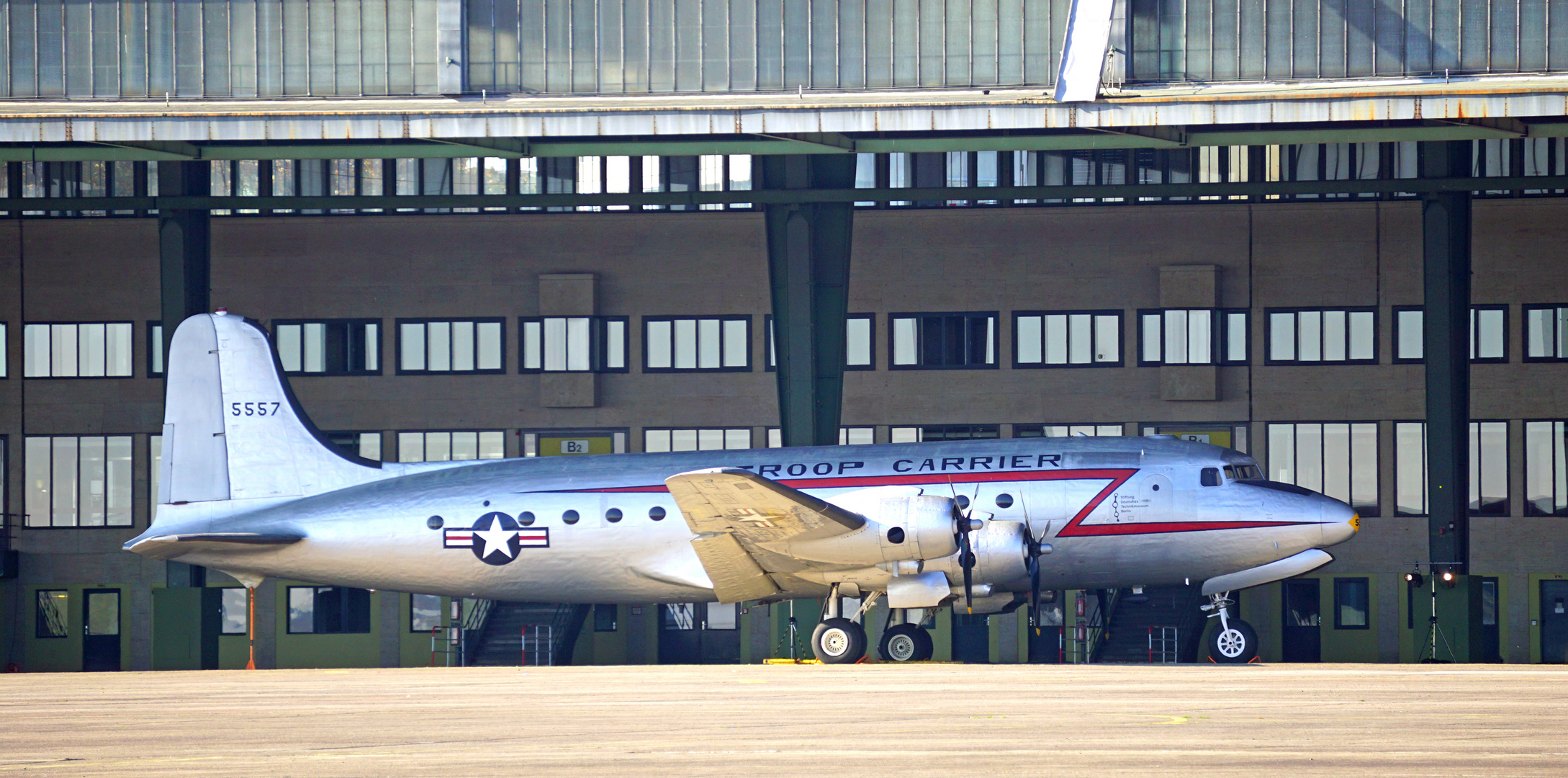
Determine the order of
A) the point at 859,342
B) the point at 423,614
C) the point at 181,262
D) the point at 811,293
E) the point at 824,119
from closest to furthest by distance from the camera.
Answer: the point at 824,119
the point at 811,293
the point at 181,262
the point at 859,342
the point at 423,614

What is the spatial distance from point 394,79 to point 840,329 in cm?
1199

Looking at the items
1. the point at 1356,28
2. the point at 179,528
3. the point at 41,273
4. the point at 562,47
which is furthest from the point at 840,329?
the point at 41,273

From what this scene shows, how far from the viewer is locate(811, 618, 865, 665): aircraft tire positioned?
89.4 ft

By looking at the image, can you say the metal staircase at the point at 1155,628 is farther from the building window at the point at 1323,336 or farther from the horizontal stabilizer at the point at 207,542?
the horizontal stabilizer at the point at 207,542

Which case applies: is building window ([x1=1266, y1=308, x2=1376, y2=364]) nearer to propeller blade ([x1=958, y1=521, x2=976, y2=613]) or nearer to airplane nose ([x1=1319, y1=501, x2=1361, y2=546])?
airplane nose ([x1=1319, y1=501, x2=1361, y2=546])

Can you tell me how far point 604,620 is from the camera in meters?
44.3

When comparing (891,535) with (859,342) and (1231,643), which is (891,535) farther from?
(859,342)

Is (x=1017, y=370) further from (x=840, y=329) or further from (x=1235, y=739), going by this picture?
(x=1235, y=739)

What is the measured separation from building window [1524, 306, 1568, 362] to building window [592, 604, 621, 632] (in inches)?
1012

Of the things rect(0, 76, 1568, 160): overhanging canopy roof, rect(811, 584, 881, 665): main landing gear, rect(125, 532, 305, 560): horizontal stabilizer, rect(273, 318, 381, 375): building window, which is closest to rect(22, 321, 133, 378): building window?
rect(273, 318, 381, 375): building window

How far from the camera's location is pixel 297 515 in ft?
95.9

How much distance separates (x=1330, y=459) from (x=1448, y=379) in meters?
5.91

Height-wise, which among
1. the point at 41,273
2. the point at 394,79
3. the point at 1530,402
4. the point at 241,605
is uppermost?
the point at 394,79

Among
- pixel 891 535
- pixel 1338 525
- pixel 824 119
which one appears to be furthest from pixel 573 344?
pixel 1338 525
